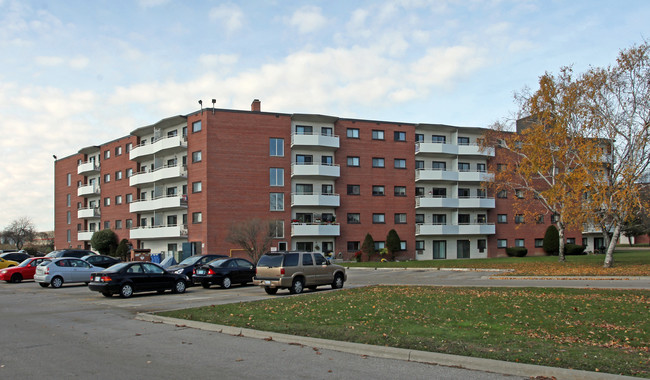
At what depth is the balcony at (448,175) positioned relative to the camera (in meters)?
59.1

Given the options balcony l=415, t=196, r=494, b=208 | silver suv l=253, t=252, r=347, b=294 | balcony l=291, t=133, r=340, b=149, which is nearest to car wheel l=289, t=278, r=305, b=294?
silver suv l=253, t=252, r=347, b=294

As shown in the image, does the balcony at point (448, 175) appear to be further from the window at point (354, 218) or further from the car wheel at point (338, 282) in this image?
the car wheel at point (338, 282)

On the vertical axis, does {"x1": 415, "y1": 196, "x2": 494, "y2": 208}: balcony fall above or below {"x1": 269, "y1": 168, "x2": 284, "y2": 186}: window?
below

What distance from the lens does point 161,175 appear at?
55.6m

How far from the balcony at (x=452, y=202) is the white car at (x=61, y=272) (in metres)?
38.0

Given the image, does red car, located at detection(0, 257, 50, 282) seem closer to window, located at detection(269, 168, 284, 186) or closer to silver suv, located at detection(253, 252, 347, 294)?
silver suv, located at detection(253, 252, 347, 294)

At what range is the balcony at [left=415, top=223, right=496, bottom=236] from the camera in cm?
5853

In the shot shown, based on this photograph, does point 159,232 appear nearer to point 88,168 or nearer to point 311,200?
point 311,200

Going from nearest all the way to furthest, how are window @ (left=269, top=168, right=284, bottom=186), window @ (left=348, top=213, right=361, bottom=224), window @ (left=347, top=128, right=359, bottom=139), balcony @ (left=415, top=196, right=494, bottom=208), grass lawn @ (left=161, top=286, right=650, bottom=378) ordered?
grass lawn @ (left=161, top=286, right=650, bottom=378), window @ (left=269, top=168, right=284, bottom=186), window @ (left=348, top=213, right=361, bottom=224), window @ (left=347, top=128, right=359, bottom=139), balcony @ (left=415, top=196, right=494, bottom=208)

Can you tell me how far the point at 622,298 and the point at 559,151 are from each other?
925 inches

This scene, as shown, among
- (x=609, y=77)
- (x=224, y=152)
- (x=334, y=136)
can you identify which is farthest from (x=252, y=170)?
(x=609, y=77)

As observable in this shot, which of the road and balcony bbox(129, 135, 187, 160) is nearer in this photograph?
the road

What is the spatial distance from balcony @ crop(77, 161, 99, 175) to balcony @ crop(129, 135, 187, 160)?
1158 cm

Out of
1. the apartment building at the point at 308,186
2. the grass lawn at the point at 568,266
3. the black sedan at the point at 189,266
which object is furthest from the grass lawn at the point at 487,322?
the apartment building at the point at 308,186
